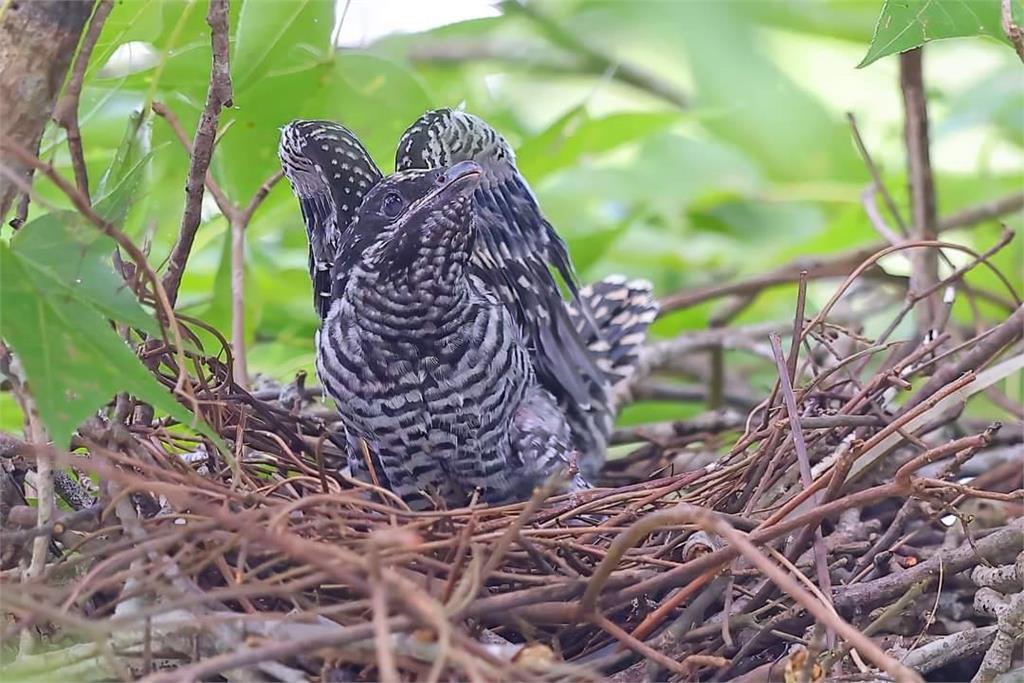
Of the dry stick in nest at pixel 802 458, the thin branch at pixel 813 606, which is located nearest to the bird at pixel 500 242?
the dry stick in nest at pixel 802 458

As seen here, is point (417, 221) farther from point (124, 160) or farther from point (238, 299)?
point (238, 299)

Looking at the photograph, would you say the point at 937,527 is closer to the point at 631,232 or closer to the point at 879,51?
the point at 879,51

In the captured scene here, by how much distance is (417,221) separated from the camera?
5.89ft

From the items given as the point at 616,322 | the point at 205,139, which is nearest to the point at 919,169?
the point at 616,322

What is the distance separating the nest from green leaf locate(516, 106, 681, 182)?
39.0 inches

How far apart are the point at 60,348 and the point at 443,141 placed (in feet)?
2.72

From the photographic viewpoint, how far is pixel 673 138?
3.71m

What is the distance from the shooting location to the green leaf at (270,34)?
2027 mm

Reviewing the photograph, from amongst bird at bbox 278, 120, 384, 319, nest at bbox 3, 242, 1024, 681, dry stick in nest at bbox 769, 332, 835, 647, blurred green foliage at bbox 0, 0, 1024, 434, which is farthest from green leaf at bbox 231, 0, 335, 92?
dry stick in nest at bbox 769, 332, 835, 647

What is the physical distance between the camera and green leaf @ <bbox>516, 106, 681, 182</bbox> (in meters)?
2.81

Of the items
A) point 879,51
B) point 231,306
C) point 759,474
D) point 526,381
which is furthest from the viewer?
point 231,306

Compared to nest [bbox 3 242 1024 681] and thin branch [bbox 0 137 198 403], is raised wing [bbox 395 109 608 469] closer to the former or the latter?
nest [bbox 3 242 1024 681]

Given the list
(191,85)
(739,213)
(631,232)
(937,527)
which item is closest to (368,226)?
(191,85)

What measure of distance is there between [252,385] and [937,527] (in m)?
1.37
